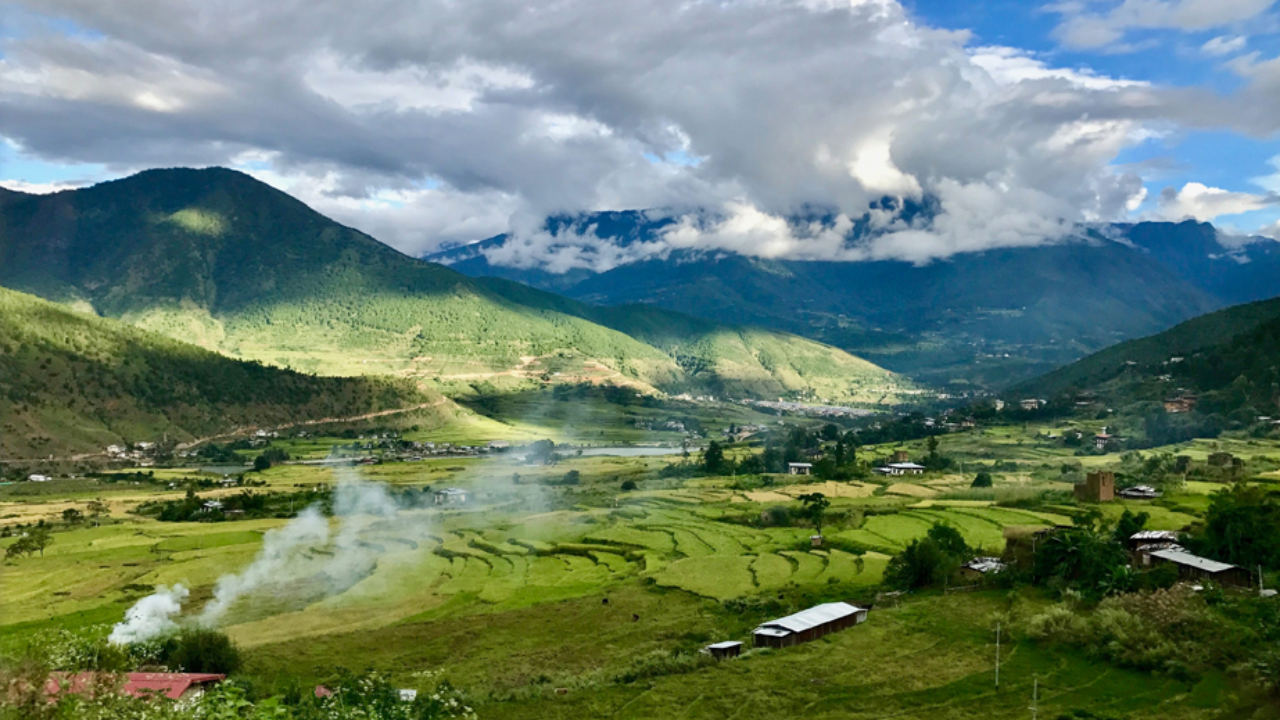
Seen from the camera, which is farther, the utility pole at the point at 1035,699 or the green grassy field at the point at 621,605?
the green grassy field at the point at 621,605

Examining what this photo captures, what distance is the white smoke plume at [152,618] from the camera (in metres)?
37.8

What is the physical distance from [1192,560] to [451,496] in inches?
2557

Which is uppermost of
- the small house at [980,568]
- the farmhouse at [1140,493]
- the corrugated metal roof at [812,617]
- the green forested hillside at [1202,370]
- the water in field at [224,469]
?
the green forested hillside at [1202,370]

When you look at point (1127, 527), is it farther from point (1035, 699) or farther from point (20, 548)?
point (20, 548)

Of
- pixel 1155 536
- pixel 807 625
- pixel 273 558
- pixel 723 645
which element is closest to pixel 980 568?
pixel 1155 536

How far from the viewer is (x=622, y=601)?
48656 mm

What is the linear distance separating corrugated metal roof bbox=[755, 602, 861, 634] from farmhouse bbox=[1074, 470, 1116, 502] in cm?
3344

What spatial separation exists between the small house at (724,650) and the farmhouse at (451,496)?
174 feet

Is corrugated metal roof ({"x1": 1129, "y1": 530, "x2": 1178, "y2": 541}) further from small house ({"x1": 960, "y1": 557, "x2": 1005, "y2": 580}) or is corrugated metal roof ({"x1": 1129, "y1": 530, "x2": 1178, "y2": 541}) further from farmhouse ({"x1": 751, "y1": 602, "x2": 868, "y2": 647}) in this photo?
farmhouse ({"x1": 751, "y1": 602, "x2": 868, "y2": 647})

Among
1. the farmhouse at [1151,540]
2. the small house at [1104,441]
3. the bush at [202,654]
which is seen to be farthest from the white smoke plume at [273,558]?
the small house at [1104,441]

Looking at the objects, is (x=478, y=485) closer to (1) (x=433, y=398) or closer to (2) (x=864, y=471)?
(2) (x=864, y=471)

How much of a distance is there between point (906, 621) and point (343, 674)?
2567 cm

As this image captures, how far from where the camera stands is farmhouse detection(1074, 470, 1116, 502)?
2606 inches

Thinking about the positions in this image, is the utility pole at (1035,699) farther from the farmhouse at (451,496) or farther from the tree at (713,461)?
the tree at (713,461)
